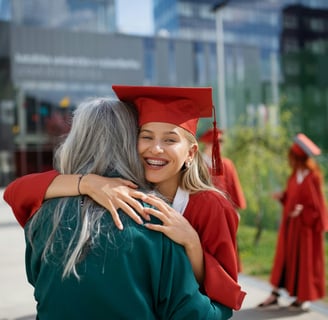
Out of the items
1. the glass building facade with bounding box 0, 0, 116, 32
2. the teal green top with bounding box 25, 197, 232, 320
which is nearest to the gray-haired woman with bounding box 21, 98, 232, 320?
the teal green top with bounding box 25, 197, 232, 320

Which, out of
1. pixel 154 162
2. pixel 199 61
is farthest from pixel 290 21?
pixel 154 162

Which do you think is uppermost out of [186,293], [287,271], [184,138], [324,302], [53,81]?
[53,81]

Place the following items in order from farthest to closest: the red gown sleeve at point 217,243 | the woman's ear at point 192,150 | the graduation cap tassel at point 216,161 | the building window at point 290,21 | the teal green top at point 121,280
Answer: the building window at point 290,21, the graduation cap tassel at point 216,161, the woman's ear at point 192,150, the red gown sleeve at point 217,243, the teal green top at point 121,280

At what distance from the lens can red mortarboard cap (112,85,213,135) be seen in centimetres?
192

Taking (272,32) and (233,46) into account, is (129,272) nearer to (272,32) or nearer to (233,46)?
(233,46)

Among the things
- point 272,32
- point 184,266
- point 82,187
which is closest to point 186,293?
point 184,266

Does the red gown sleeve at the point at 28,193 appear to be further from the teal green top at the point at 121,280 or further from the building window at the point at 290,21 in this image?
the building window at the point at 290,21

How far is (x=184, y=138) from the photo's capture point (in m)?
1.96

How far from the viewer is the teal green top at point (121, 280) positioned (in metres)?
1.62

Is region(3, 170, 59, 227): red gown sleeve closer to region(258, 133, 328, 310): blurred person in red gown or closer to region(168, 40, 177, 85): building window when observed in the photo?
region(258, 133, 328, 310): blurred person in red gown

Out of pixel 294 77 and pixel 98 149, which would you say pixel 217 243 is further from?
pixel 294 77

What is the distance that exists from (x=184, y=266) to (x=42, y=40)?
3303cm

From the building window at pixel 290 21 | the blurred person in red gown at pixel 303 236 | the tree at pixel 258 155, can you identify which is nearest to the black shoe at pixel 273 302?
the blurred person in red gown at pixel 303 236

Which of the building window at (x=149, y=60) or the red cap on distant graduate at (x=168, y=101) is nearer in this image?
the red cap on distant graduate at (x=168, y=101)
